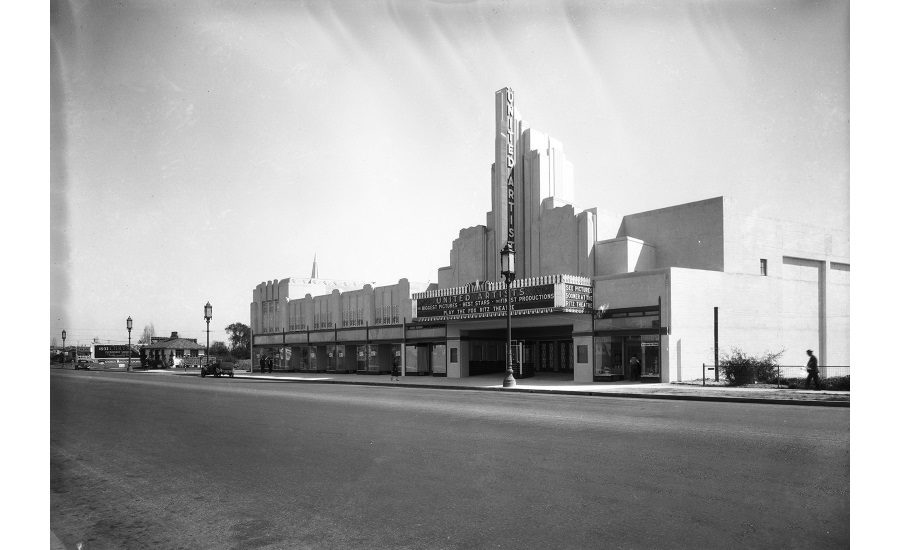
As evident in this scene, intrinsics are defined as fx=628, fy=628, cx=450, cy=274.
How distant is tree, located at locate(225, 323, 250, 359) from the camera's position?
95387 millimetres

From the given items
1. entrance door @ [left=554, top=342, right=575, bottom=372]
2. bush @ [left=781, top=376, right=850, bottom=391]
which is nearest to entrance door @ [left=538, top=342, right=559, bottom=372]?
entrance door @ [left=554, top=342, right=575, bottom=372]

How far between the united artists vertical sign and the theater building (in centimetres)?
7

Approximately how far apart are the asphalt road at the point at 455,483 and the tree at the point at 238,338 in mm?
86228

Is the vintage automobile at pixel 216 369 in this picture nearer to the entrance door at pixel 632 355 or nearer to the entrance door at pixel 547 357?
the entrance door at pixel 547 357

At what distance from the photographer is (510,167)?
35.3 m

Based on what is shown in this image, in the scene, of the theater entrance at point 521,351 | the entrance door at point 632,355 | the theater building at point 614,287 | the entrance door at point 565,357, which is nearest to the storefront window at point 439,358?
the theater building at point 614,287

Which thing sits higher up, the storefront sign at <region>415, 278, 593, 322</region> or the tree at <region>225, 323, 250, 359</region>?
the storefront sign at <region>415, 278, 593, 322</region>

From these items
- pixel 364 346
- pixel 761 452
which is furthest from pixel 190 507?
pixel 364 346

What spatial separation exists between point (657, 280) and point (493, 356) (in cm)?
1431

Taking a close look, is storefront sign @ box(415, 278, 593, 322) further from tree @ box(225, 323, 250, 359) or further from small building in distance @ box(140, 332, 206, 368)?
tree @ box(225, 323, 250, 359)

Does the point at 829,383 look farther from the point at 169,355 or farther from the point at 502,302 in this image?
the point at 169,355

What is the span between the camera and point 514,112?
116ft

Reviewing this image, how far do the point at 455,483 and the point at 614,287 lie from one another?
2372cm

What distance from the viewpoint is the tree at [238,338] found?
95.4 meters
